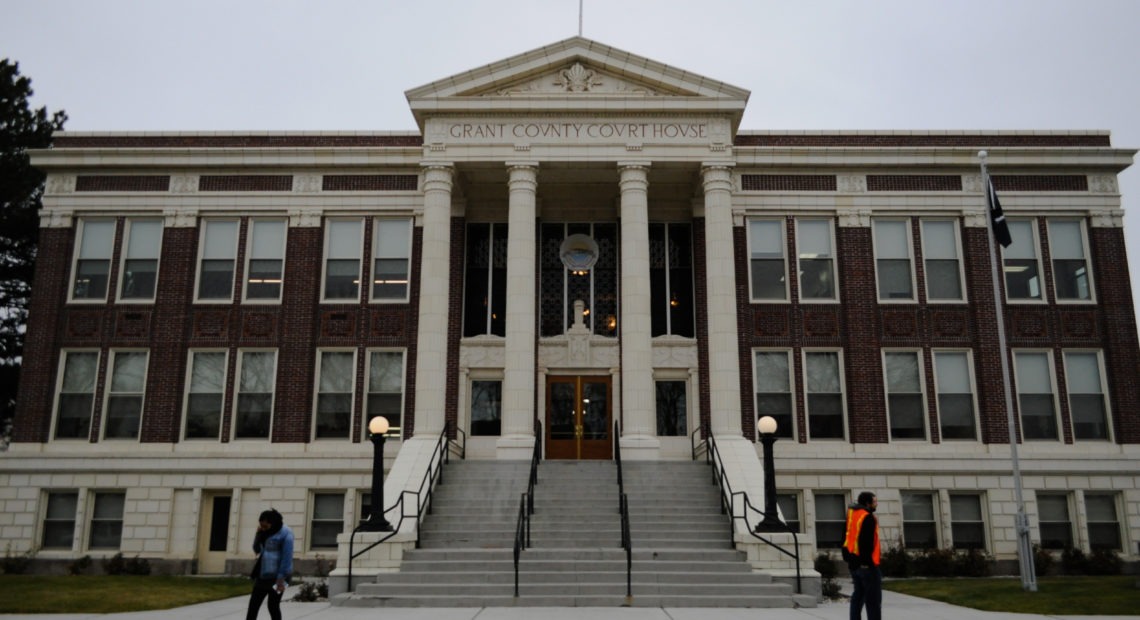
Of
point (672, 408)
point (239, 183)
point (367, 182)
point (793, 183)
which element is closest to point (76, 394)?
point (239, 183)

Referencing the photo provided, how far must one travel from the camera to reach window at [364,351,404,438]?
2542 centimetres

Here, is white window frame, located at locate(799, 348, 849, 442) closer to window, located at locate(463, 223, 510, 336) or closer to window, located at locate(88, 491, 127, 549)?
window, located at locate(463, 223, 510, 336)

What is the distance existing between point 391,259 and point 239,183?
5.15 m

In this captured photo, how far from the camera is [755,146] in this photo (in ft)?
86.1

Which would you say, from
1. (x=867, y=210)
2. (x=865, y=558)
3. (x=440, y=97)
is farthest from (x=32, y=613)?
(x=867, y=210)

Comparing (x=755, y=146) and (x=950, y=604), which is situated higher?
(x=755, y=146)

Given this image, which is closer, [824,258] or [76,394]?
[76,394]

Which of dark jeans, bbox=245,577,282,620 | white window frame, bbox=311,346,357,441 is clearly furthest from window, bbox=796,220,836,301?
dark jeans, bbox=245,577,282,620

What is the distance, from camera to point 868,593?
11.4 metres

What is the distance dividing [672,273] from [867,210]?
6031mm

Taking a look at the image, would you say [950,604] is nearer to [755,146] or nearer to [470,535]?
[470,535]

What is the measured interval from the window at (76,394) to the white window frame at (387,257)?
8185mm

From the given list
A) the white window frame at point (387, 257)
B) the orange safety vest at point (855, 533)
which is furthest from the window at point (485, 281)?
the orange safety vest at point (855, 533)

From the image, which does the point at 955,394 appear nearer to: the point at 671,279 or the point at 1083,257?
the point at 1083,257
